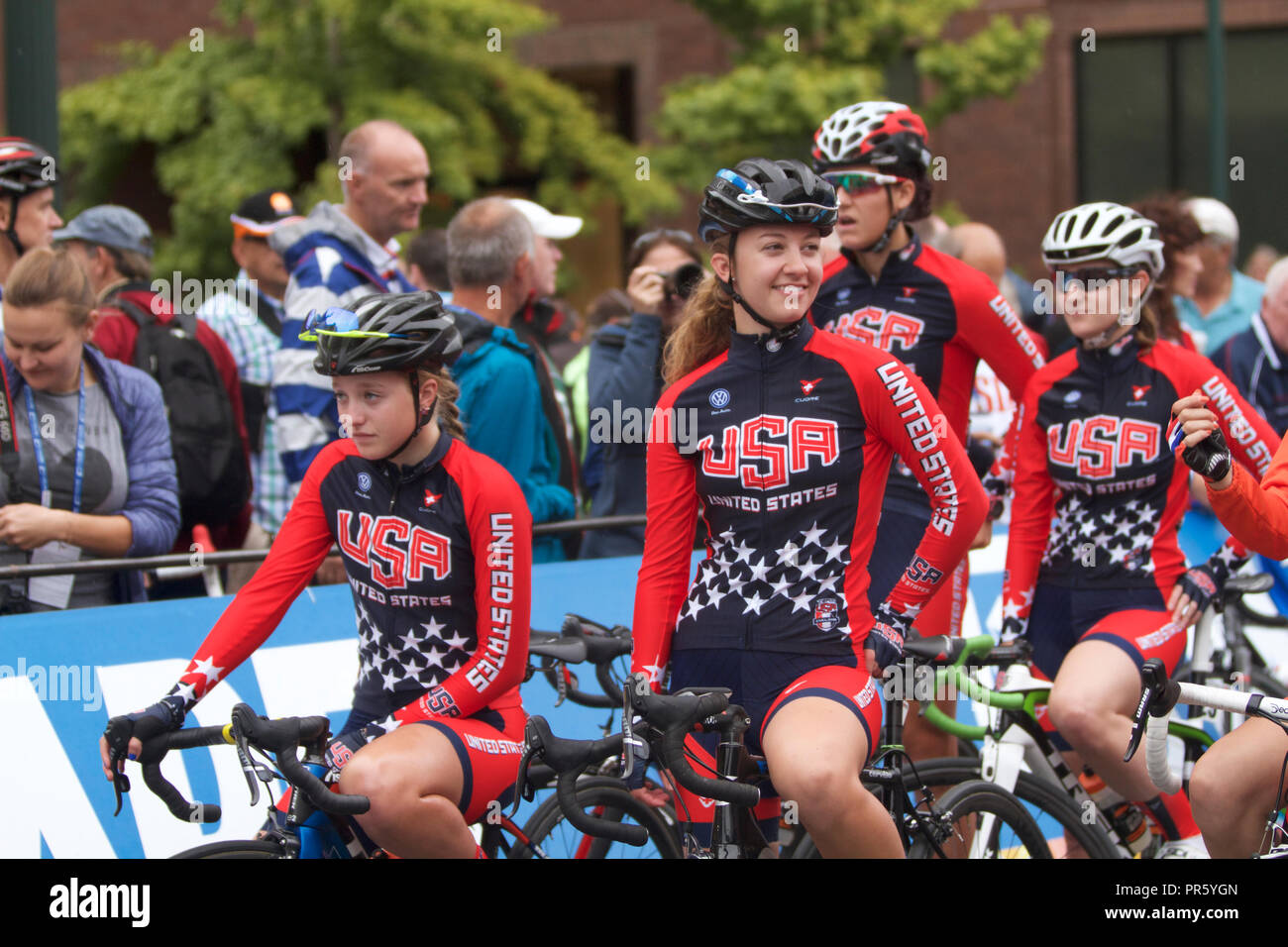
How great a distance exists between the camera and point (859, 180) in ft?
17.7

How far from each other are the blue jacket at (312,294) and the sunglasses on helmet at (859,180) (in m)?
1.95

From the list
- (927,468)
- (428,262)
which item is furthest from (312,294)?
(927,468)

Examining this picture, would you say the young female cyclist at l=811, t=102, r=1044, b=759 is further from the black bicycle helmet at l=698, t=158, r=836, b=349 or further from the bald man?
the bald man

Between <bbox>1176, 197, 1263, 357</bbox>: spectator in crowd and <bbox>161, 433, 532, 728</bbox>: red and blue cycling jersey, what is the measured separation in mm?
6384

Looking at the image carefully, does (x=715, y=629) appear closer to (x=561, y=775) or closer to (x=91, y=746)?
(x=561, y=775)

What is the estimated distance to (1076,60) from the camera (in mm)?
21719

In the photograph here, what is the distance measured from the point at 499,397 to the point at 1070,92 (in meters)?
17.5

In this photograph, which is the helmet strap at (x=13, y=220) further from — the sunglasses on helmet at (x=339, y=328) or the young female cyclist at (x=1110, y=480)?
the young female cyclist at (x=1110, y=480)

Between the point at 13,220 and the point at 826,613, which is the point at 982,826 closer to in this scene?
the point at 826,613

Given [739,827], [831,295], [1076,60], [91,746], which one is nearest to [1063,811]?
[739,827]

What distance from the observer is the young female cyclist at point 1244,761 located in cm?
413

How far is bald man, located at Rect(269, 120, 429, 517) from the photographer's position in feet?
20.9

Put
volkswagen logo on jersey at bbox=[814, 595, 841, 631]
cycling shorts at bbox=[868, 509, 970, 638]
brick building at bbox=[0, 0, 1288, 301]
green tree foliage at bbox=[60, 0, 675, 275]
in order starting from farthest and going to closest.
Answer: brick building at bbox=[0, 0, 1288, 301] < green tree foliage at bbox=[60, 0, 675, 275] < cycling shorts at bbox=[868, 509, 970, 638] < volkswagen logo on jersey at bbox=[814, 595, 841, 631]

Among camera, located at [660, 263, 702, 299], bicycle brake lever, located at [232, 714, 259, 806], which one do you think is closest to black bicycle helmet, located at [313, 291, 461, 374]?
bicycle brake lever, located at [232, 714, 259, 806]
